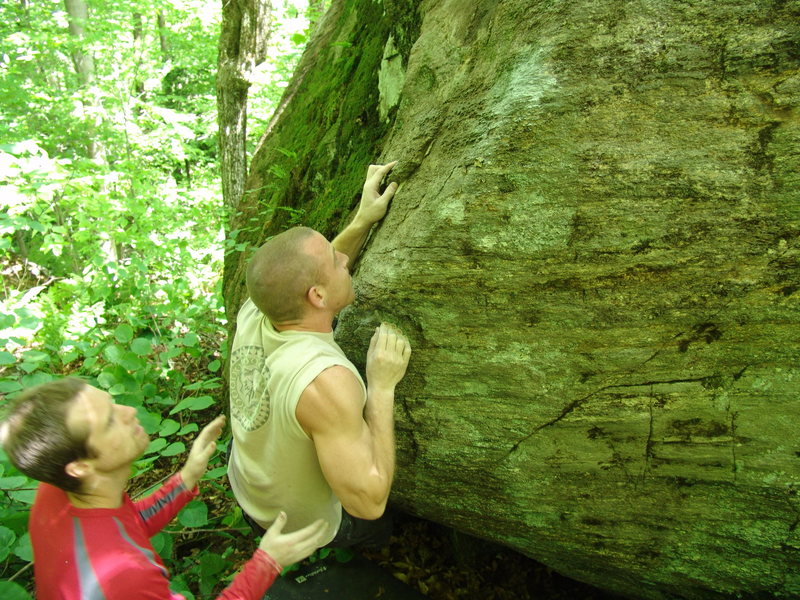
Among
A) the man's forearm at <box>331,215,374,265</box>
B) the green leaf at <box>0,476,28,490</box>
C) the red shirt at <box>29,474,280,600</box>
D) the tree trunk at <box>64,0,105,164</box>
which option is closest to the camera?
the red shirt at <box>29,474,280,600</box>

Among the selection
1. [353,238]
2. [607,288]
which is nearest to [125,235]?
[353,238]

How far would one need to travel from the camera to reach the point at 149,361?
5.66 m

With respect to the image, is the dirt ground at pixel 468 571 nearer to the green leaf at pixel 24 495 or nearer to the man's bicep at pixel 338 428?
the man's bicep at pixel 338 428

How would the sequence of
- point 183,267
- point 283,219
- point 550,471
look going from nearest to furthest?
point 550,471 < point 283,219 < point 183,267

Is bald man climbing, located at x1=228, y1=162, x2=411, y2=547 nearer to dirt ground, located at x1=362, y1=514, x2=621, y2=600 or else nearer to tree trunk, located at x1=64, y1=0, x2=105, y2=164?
dirt ground, located at x1=362, y1=514, x2=621, y2=600

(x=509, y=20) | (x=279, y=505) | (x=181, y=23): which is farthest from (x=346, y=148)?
(x=181, y=23)

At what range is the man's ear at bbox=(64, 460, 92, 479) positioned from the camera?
6.57 feet

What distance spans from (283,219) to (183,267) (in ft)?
10.6

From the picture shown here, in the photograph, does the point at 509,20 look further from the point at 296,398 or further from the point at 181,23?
the point at 181,23

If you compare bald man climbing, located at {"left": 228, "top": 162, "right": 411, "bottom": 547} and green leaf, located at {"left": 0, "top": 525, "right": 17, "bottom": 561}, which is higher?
bald man climbing, located at {"left": 228, "top": 162, "right": 411, "bottom": 547}

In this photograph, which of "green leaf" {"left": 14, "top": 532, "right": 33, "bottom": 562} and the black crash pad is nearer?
"green leaf" {"left": 14, "top": 532, "right": 33, "bottom": 562}

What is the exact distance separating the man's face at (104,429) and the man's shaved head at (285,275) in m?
0.76

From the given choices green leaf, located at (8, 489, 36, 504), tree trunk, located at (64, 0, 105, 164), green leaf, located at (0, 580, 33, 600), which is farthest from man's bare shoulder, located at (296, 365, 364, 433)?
tree trunk, located at (64, 0, 105, 164)

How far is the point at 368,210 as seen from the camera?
2.89 metres
